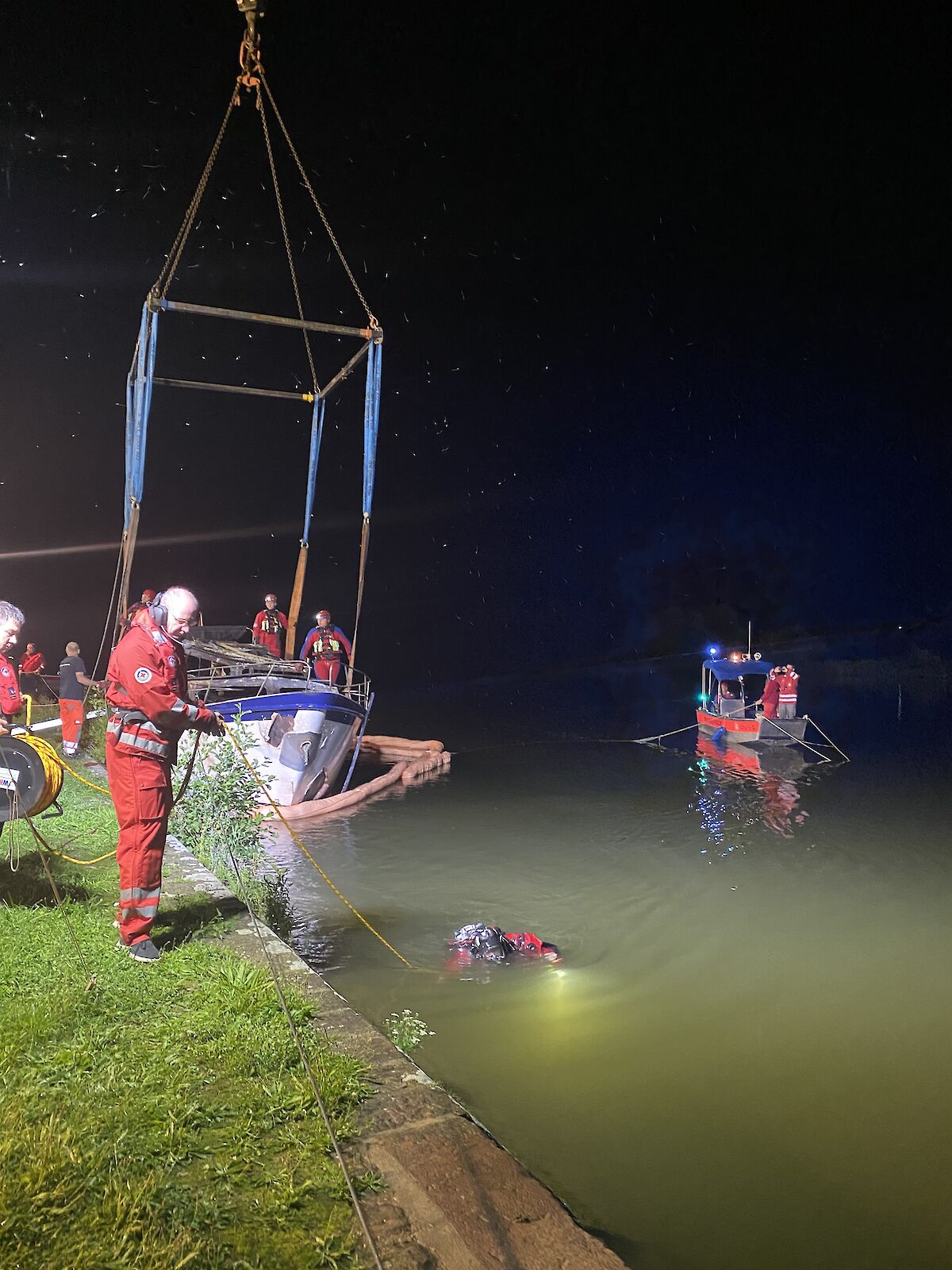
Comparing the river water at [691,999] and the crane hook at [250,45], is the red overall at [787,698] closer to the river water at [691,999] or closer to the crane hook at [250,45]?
the river water at [691,999]

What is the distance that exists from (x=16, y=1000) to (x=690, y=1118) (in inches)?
152

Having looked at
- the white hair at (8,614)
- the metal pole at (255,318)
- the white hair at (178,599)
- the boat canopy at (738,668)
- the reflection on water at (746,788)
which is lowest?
the reflection on water at (746,788)

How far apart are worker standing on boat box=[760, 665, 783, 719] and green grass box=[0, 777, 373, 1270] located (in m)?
20.4

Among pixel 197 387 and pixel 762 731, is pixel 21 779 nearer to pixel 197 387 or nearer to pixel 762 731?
pixel 197 387

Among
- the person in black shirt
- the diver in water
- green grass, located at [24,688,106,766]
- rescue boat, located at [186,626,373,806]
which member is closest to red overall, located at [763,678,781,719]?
rescue boat, located at [186,626,373,806]

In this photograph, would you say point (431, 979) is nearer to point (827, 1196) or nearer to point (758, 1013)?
point (758, 1013)

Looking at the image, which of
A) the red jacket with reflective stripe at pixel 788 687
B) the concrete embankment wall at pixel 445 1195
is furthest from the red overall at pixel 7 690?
the red jacket with reflective stripe at pixel 788 687

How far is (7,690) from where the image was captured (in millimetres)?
5727

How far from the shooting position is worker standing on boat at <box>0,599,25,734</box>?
5.54 meters

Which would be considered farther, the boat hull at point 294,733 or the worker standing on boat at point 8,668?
the boat hull at point 294,733

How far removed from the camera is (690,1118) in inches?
198

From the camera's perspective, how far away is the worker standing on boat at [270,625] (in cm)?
1582

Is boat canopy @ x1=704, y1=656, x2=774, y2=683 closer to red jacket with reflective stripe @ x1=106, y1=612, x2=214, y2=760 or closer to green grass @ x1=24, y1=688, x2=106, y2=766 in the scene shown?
green grass @ x1=24, y1=688, x2=106, y2=766

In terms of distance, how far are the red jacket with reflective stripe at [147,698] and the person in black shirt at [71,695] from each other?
30.3 feet
